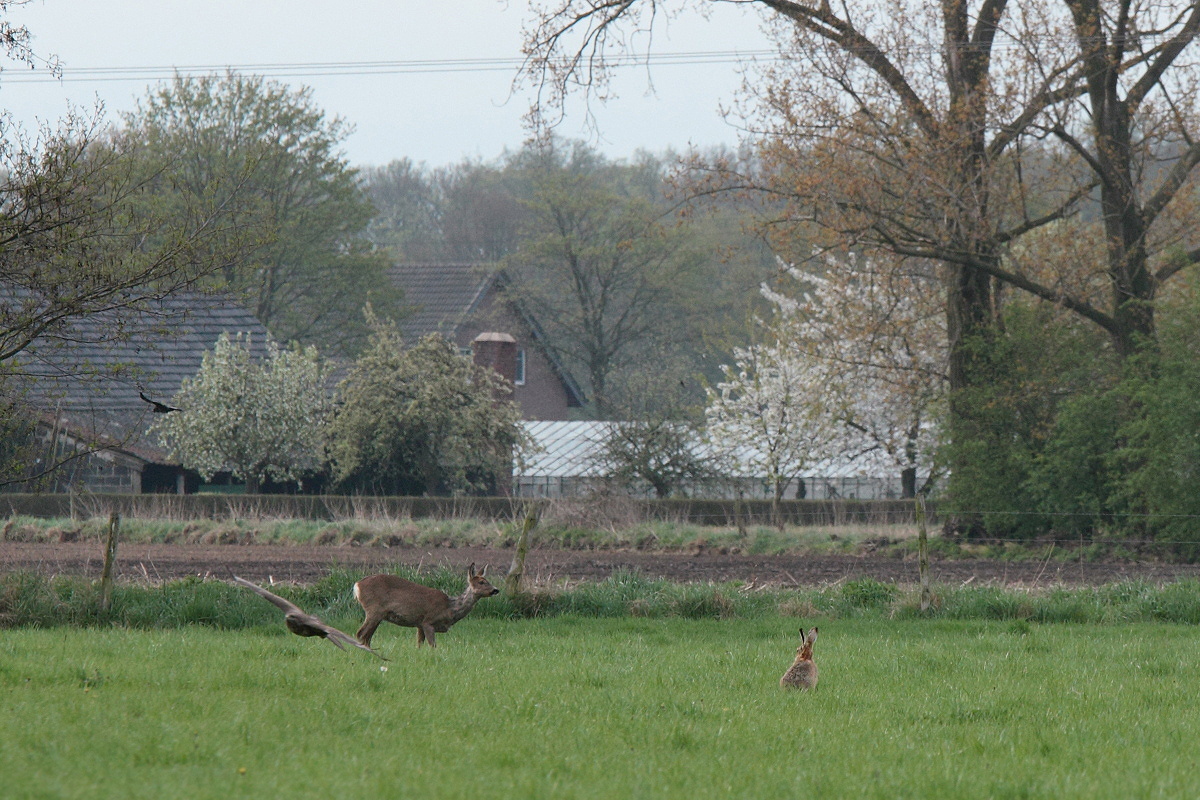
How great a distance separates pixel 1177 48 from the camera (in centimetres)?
Result: 2597

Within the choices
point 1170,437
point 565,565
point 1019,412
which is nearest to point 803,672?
point 565,565

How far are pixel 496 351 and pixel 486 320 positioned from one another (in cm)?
673

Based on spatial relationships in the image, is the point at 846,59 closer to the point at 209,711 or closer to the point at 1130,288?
the point at 1130,288

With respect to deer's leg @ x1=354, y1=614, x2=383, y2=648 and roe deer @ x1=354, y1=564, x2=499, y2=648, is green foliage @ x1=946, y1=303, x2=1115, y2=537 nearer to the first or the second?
roe deer @ x1=354, y1=564, x2=499, y2=648

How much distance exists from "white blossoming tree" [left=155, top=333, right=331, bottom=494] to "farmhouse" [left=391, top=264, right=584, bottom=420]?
19754mm

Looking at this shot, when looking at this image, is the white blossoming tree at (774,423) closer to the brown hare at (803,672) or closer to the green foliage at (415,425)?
the green foliage at (415,425)

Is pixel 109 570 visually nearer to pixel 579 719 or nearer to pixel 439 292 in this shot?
pixel 579 719

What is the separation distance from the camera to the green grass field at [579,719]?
627 cm

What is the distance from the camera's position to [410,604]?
11094 millimetres

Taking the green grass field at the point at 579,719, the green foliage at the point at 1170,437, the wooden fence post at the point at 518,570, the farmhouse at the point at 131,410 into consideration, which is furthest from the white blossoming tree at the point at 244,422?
the green grass field at the point at 579,719

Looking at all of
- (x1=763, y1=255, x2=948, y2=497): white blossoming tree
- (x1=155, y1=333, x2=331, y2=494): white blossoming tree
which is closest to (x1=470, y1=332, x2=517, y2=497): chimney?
(x1=763, y1=255, x2=948, y2=497): white blossoming tree

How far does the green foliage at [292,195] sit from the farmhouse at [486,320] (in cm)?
293

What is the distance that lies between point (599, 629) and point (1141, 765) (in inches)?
303

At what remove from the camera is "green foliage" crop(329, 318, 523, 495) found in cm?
3562
